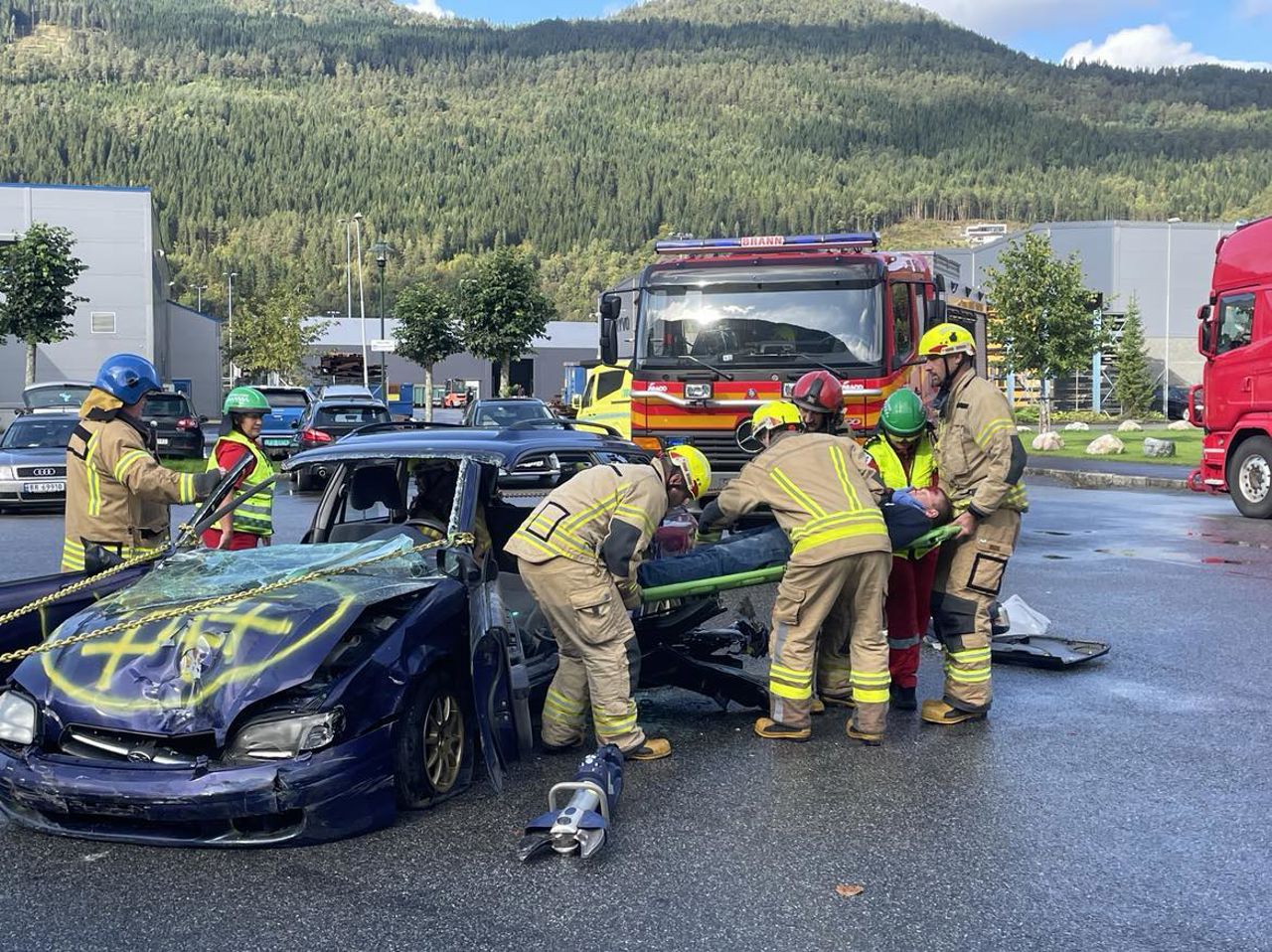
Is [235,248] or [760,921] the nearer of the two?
[760,921]

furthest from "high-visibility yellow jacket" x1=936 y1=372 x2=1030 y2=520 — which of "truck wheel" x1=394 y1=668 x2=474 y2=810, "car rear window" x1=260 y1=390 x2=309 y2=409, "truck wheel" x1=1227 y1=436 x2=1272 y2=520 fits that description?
"car rear window" x1=260 y1=390 x2=309 y2=409

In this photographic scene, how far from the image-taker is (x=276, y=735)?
440 centimetres

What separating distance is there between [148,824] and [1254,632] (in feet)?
24.0

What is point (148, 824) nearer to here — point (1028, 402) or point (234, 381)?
point (1028, 402)

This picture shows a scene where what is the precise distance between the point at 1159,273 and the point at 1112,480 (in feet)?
151

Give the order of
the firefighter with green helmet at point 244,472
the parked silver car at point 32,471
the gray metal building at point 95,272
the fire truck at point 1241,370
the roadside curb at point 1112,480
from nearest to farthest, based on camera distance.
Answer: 1. the firefighter with green helmet at point 244,472
2. the fire truck at point 1241,370
3. the parked silver car at point 32,471
4. the roadside curb at point 1112,480
5. the gray metal building at point 95,272

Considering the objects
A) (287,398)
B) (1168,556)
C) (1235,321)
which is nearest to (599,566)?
(1168,556)

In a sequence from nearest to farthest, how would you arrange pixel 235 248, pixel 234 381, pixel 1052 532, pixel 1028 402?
pixel 1052 532 < pixel 1028 402 < pixel 234 381 < pixel 235 248

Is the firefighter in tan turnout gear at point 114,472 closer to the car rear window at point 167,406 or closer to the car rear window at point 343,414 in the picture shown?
the car rear window at point 343,414

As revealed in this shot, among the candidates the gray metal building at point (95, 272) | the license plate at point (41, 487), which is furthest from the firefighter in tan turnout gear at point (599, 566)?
the gray metal building at point (95, 272)

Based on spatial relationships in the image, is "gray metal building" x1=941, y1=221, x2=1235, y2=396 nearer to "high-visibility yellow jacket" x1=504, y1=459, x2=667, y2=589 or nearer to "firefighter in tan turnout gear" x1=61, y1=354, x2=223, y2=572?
"firefighter in tan turnout gear" x1=61, y1=354, x2=223, y2=572

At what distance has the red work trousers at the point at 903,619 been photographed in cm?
Answer: 668

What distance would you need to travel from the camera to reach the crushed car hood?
14.5ft

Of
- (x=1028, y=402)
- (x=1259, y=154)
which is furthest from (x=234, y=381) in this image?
(x=1259, y=154)
